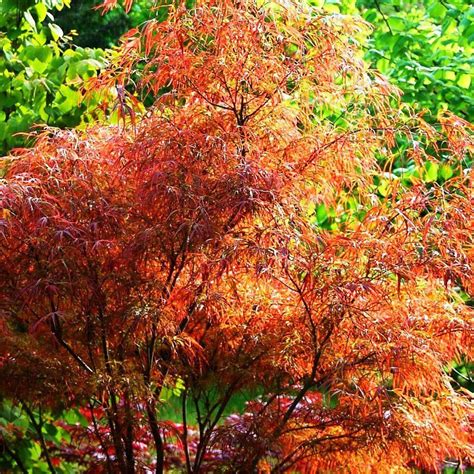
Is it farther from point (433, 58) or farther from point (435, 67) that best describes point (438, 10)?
point (433, 58)

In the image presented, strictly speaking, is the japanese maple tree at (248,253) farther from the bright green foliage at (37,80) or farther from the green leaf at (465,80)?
the green leaf at (465,80)

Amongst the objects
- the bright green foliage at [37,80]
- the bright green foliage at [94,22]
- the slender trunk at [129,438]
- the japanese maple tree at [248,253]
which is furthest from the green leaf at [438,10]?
the bright green foliage at [94,22]

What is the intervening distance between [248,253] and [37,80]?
2.39m

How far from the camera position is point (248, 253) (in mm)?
3002

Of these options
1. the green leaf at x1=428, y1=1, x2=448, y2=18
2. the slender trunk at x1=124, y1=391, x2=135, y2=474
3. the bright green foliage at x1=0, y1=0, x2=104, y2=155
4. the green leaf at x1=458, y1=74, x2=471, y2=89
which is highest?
the green leaf at x1=428, y1=1, x2=448, y2=18

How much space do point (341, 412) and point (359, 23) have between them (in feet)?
5.07

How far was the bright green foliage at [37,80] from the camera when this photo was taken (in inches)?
195

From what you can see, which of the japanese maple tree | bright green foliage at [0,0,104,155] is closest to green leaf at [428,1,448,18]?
bright green foliage at [0,0,104,155]

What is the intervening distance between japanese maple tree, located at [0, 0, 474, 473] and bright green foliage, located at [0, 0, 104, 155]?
54.2 inches

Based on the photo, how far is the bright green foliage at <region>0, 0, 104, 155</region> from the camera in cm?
496

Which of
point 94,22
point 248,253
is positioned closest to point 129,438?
point 248,253

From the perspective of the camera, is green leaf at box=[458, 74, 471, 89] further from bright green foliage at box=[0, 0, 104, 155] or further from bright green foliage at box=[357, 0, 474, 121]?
bright green foliage at box=[0, 0, 104, 155]

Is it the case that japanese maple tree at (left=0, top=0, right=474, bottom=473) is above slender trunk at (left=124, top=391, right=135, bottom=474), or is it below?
above

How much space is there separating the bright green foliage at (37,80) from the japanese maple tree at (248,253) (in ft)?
4.51
